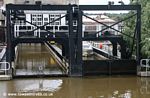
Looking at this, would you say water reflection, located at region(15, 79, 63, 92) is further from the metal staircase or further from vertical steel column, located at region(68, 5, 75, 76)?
vertical steel column, located at region(68, 5, 75, 76)

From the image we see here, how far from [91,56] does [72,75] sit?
13264mm

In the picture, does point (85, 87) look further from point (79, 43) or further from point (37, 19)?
point (37, 19)

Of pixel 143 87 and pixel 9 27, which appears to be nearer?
pixel 143 87

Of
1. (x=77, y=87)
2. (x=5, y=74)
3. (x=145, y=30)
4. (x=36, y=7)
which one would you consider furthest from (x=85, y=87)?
(x=145, y=30)

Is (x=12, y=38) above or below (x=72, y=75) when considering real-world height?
above

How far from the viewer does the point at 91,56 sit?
37125mm

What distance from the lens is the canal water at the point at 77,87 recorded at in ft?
59.9

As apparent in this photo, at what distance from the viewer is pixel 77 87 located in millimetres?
20594

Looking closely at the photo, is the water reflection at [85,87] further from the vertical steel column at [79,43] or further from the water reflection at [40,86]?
the vertical steel column at [79,43]

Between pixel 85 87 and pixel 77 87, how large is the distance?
1.28 ft

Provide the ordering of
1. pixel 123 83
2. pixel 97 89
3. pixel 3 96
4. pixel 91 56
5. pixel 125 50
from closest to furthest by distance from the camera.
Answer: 1. pixel 3 96
2. pixel 97 89
3. pixel 123 83
4. pixel 125 50
5. pixel 91 56

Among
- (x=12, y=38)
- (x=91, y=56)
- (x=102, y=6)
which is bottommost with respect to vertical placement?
(x=91, y=56)

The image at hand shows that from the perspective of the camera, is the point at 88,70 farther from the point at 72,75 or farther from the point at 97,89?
the point at 97,89

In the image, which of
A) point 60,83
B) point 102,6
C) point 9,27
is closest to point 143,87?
point 60,83
